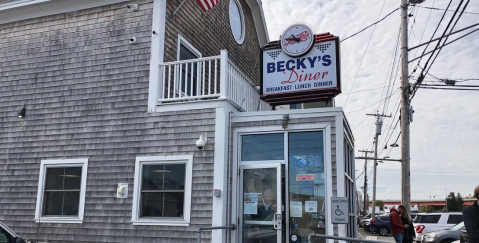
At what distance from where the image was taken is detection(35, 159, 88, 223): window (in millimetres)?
8477

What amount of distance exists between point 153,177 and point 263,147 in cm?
217

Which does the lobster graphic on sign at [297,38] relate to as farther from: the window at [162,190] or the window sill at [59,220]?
the window sill at [59,220]

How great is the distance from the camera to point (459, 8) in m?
9.05

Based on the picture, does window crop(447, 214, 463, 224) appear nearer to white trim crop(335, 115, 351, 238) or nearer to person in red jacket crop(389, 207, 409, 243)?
person in red jacket crop(389, 207, 409, 243)

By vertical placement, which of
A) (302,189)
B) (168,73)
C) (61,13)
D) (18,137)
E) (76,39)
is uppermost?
(61,13)

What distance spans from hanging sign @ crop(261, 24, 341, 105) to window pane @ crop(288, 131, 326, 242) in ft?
2.84

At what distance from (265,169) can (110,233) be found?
3.20m

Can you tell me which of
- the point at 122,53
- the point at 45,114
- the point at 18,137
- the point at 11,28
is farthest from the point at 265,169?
the point at 11,28

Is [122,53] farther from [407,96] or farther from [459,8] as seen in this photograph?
[407,96]

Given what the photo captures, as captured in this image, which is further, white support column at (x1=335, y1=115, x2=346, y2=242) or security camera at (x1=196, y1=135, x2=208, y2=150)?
security camera at (x1=196, y1=135, x2=208, y2=150)

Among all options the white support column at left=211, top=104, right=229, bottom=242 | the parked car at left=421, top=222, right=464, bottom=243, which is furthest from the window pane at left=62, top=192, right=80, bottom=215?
Result: the parked car at left=421, top=222, right=464, bottom=243

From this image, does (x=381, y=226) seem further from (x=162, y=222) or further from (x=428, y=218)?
(x=162, y=222)

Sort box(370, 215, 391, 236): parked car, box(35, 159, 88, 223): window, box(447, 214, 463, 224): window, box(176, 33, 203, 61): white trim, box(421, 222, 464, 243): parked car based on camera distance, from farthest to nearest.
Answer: box(370, 215, 391, 236): parked car
box(447, 214, 463, 224): window
box(421, 222, 464, 243): parked car
box(176, 33, 203, 61): white trim
box(35, 159, 88, 223): window

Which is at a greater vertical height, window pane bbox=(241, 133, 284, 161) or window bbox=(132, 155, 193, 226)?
window pane bbox=(241, 133, 284, 161)
